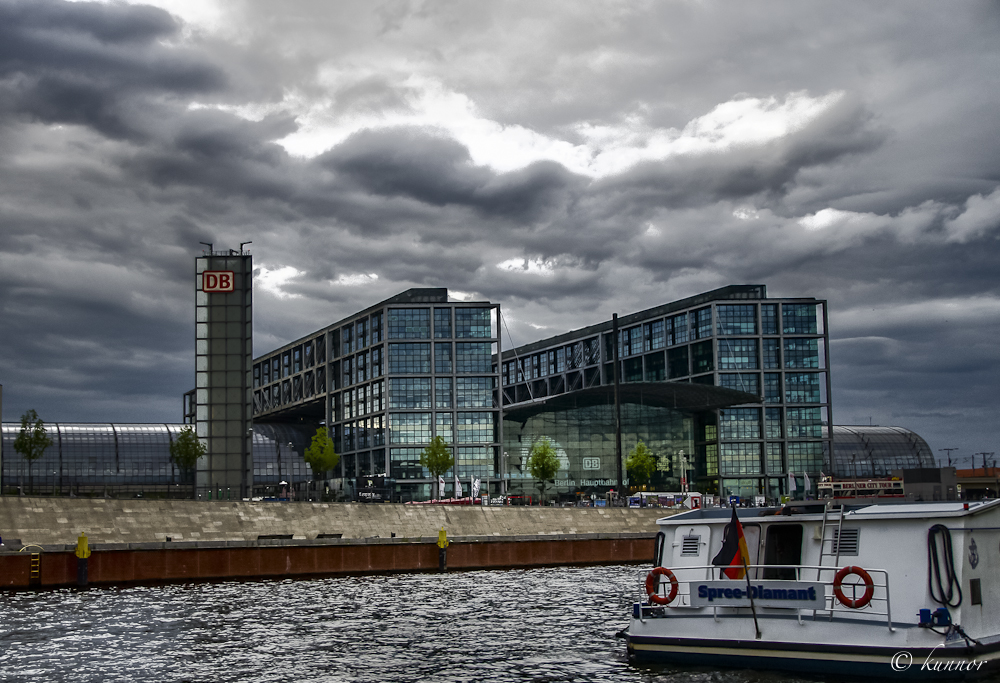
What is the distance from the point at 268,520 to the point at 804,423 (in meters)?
111

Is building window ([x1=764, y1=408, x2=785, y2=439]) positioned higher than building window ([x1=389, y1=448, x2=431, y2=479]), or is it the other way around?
building window ([x1=764, y1=408, x2=785, y2=439])

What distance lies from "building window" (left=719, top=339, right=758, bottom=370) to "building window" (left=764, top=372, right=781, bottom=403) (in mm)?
3013

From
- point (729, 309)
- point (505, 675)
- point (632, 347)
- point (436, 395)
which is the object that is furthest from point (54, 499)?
point (632, 347)

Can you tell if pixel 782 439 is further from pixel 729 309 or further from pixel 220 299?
pixel 220 299

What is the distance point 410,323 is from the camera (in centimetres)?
15388

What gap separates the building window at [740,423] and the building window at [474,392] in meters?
35.6

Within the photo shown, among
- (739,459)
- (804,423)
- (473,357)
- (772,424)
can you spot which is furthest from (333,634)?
(804,423)

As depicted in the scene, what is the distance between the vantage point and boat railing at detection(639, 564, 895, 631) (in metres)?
23.4

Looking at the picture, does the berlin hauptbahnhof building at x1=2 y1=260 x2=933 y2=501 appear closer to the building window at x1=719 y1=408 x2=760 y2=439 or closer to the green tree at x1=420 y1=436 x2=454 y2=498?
the building window at x1=719 y1=408 x2=760 y2=439

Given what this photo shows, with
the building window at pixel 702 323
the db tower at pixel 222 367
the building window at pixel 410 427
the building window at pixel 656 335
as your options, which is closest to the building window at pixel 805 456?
the building window at pixel 702 323

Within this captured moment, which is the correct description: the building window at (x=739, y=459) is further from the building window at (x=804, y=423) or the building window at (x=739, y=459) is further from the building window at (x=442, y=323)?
the building window at (x=442, y=323)

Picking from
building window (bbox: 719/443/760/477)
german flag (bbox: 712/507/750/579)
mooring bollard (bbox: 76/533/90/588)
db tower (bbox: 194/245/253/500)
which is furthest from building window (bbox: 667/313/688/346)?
german flag (bbox: 712/507/750/579)

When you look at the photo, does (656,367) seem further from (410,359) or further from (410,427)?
(410,427)

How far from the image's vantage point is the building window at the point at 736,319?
162 meters
